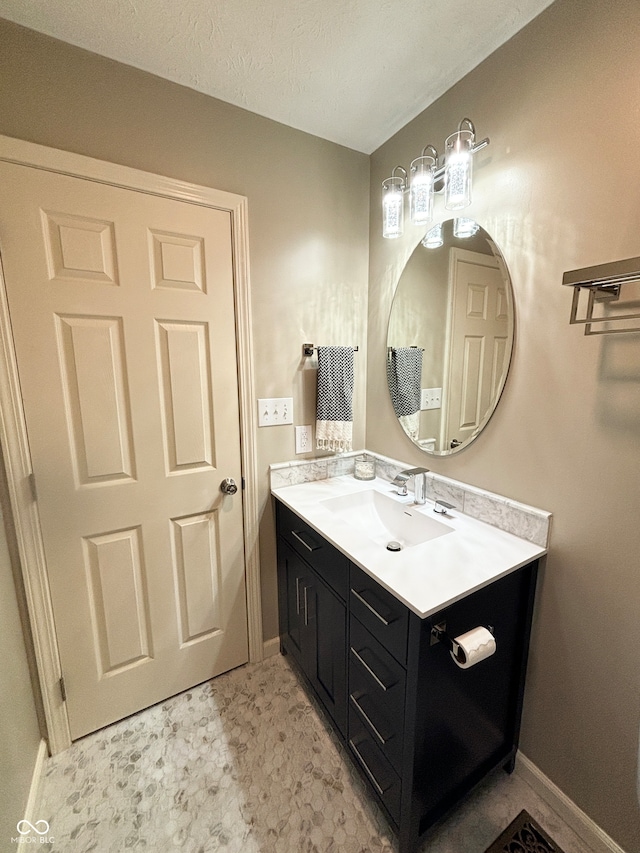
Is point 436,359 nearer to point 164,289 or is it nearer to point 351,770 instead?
point 164,289

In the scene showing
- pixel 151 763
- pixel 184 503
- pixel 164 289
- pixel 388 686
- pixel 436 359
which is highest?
pixel 164 289

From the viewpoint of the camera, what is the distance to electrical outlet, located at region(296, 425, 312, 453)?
173 cm

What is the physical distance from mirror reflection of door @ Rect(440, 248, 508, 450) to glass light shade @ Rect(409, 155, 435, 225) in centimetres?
19

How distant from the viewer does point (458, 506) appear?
4.68 ft

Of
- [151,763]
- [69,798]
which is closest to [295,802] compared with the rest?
[151,763]

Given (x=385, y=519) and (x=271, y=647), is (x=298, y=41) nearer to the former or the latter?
(x=385, y=519)

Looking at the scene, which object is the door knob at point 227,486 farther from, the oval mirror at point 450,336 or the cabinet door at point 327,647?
the oval mirror at point 450,336

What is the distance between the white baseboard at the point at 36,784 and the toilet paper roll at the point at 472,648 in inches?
57.7

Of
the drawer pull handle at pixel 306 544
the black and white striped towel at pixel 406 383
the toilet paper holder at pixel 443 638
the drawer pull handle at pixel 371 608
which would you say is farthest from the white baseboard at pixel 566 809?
the black and white striped towel at pixel 406 383

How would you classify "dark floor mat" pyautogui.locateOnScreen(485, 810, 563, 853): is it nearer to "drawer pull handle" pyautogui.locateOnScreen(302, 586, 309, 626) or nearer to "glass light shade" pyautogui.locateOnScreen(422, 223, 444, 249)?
"drawer pull handle" pyautogui.locateOnScreen(302, 586, 309, 626)

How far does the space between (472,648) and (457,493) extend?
0.62 metres

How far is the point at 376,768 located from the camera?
1115 mm

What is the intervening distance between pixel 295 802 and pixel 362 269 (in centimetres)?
220

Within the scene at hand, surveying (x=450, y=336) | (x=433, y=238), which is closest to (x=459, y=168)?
(x=433, y=238)
